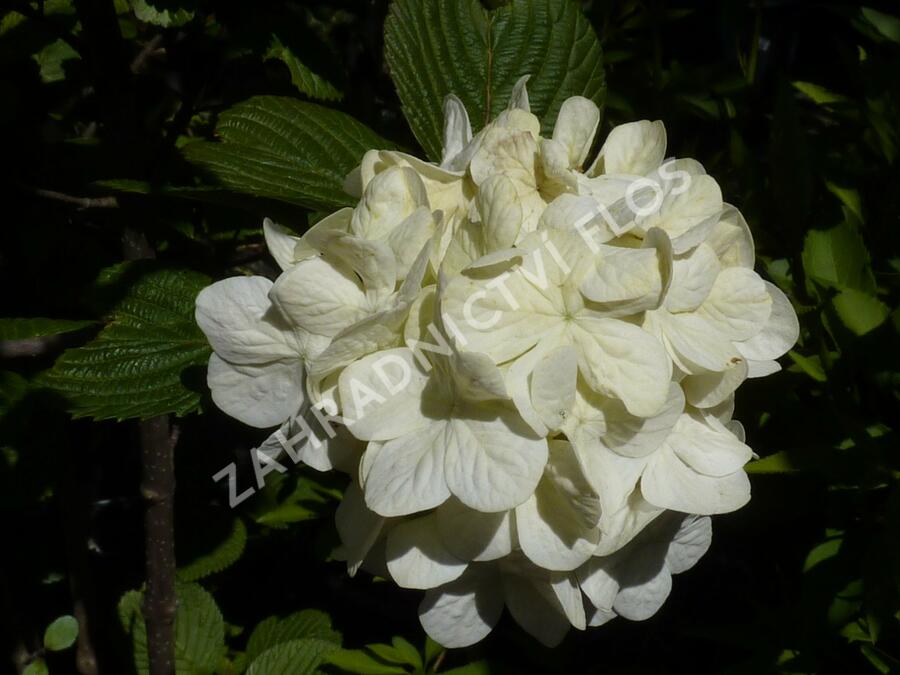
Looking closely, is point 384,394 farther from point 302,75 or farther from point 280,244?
point 302,75

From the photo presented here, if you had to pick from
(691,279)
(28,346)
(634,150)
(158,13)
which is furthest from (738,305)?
(158,13)

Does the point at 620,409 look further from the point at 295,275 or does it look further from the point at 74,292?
the point at 74,292

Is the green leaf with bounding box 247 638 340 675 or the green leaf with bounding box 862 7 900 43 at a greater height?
the green leaf with bounding box 862 7 900 43

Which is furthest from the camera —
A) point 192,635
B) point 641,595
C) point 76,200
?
point 192,635

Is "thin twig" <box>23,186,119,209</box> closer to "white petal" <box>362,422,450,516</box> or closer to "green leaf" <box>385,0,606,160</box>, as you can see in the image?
"green leaf" <box>385,0,606,160</box>

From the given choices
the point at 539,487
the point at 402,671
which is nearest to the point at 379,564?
the point at 539,487

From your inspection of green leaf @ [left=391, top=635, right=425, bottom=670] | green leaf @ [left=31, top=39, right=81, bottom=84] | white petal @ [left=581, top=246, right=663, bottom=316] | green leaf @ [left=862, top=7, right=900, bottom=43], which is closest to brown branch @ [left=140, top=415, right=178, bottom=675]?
green leaf @ [left=391, top=635, right=425, bottom=670]

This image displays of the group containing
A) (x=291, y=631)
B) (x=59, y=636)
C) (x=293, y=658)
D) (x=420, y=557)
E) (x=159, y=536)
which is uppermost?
(x=420, y=557)
